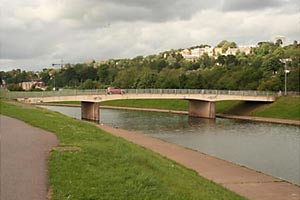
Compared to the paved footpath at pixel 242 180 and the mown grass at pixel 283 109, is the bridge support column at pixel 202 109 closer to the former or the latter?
the mown grass at pixel 283 109

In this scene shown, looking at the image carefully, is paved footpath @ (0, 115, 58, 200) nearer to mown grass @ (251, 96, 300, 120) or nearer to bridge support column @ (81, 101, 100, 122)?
bridge support column @ (81, 101, 100, 122)

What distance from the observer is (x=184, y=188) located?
13.5 meters

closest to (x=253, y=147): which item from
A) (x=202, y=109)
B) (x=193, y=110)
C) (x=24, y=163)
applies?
(x=24, y=163)

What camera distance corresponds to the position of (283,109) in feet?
251

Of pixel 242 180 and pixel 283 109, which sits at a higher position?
pixel 242 180

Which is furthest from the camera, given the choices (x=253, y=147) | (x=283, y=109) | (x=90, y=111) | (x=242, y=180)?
(x=283, y=109)

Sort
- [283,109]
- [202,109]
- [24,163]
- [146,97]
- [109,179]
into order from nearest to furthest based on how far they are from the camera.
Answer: [109,179] < [24,163] < [146,97] < [283,109] < [202,109]

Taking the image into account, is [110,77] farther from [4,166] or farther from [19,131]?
[4,166]

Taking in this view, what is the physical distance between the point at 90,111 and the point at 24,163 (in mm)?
59632

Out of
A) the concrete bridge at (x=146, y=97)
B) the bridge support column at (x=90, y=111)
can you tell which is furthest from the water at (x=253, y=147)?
the concrete bridge at (x=146, y=97)

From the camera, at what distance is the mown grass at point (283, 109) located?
238 feet

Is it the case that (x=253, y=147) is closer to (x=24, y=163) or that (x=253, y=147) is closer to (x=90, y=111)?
(x=24, y=163)

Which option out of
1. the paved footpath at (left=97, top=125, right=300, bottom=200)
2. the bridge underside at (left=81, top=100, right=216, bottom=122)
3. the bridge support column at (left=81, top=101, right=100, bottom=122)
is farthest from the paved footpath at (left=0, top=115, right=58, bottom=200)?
the bridge underside at (left=81, top=100, right=216, bottom=122)

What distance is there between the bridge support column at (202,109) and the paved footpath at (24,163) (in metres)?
59.9
